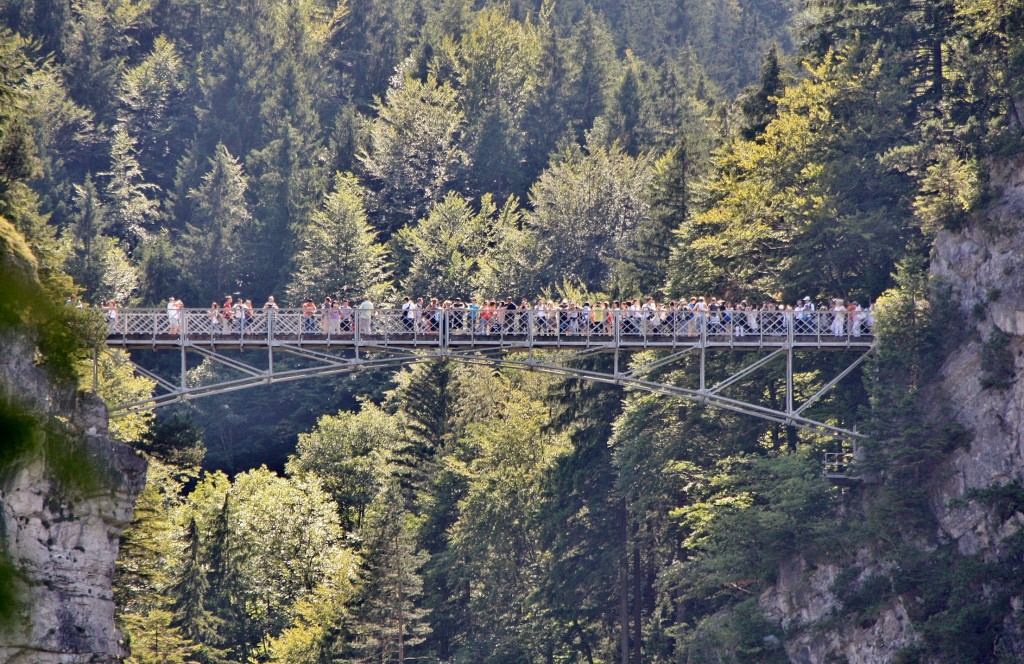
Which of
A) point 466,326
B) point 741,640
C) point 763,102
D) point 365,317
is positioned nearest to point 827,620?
point 741,640

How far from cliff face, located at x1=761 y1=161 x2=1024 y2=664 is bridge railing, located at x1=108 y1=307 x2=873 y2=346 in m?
3.09

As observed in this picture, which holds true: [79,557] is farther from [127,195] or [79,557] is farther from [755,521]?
[127,195]

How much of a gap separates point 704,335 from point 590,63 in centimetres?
5798

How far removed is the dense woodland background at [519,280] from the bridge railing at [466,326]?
2279mm

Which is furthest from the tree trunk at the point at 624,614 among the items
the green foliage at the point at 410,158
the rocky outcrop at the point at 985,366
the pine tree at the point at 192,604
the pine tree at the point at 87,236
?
the green foliage at the point at 410,158

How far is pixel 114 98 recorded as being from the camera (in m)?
91.0

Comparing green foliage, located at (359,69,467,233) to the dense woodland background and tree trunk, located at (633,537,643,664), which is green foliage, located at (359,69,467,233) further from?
tree trunk, located at (633,537,643,664)

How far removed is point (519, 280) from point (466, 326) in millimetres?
29434

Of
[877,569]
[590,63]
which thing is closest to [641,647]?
[877,569]

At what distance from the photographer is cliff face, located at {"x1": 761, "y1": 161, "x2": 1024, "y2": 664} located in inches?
1335

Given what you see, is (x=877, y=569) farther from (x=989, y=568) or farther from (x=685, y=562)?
(x=685, y=562)

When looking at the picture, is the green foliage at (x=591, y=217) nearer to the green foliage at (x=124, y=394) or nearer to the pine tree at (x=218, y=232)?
the green foliage at (x=124, y=394)

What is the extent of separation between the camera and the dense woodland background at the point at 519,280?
1528 inches

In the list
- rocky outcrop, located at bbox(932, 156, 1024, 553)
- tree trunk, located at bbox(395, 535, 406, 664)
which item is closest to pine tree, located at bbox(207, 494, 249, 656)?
tree trunk, located at bbox(395, 535, 406, 664)
